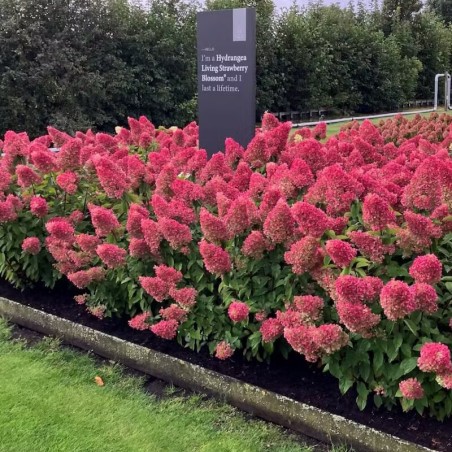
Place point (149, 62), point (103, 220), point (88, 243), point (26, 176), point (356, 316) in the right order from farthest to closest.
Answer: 1. point (149, 62)
2. point (26, 176)
3. point (88, 243)
4. point (103, 220)
5. point (356, 316)

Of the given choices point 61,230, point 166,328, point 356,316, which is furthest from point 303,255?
point 61,230

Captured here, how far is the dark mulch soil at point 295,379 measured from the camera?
2.69m

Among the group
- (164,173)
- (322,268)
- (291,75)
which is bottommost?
(322,268)

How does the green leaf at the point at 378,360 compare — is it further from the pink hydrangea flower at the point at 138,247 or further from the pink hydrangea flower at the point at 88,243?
the pink hydrangea flower at the point at 88,243

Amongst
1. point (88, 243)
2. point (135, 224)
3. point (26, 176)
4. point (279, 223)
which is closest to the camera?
point (279, 223)

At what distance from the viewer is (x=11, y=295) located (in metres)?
4.39

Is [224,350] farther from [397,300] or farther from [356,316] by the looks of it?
[397,300]

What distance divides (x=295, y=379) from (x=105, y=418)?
0.92 metres

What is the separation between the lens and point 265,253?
3.05 metres

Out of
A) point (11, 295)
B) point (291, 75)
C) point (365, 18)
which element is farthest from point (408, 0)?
point (11, 295)

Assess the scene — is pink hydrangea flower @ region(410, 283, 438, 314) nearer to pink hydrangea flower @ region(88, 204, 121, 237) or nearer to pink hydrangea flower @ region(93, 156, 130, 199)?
pink hydrangea flower @ region(88, 204, 121, 237)

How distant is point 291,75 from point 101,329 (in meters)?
20.7

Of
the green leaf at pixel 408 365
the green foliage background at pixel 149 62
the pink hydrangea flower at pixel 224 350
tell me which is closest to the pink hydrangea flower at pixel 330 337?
the green leaf at pixel 408 365

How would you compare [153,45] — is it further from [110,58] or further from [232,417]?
[232,417]
